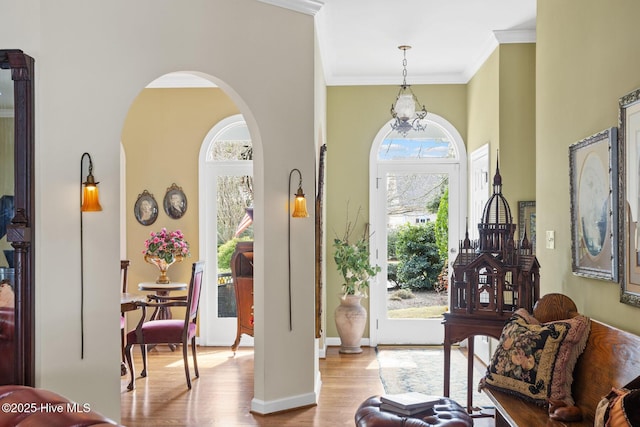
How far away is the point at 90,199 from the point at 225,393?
2.34 metres

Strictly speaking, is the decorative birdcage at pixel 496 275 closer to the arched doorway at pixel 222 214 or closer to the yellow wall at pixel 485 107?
the yellow wall at pixel 485 107

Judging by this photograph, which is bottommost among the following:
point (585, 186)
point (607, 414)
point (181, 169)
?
point (607, 414)

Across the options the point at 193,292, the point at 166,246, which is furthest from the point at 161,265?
the point at 193,292

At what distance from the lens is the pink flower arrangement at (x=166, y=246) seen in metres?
6.65

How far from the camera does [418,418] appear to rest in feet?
10.1

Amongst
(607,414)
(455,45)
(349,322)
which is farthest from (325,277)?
(607,414)

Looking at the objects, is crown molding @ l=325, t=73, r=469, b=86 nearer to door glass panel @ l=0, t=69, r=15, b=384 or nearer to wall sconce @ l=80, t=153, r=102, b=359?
wall sconce @ l=80, t=153, r=102, b=359

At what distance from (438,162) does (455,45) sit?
1564mm

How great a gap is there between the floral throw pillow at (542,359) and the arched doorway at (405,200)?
13.3 ft

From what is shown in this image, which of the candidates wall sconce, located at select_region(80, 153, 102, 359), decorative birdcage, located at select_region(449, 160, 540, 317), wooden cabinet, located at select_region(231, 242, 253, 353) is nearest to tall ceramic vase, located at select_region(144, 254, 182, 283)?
wooden cabinet, located at select_region(231, 242, 253, 353)

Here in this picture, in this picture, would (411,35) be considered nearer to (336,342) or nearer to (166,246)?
(166,246)

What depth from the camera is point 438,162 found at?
23.8 feet

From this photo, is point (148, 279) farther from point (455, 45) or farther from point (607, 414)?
point (607, 414)

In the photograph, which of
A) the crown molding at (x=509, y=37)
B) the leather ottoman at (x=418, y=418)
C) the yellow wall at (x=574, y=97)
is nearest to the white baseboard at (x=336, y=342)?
the yellow wall at (x=574, y=97)
